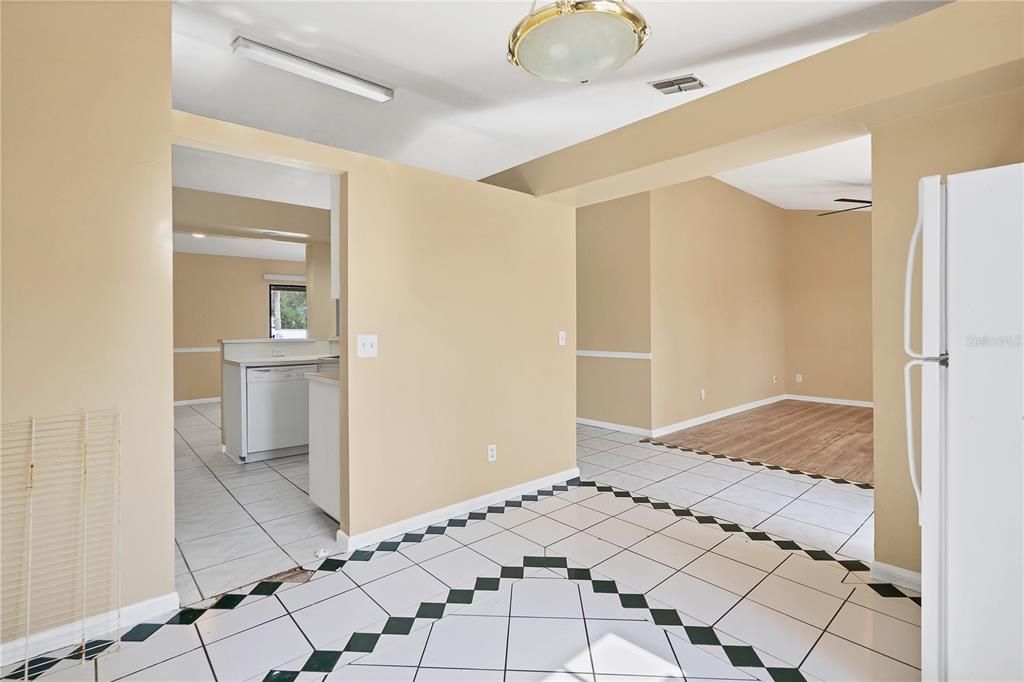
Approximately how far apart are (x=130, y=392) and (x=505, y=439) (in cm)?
224

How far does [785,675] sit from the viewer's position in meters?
1.82

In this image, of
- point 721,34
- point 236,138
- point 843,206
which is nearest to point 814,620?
point 721,34

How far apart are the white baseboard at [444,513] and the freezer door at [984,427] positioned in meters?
2.43

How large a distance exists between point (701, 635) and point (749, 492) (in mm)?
2023

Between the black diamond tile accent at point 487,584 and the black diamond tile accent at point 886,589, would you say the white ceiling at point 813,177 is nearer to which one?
the black diamond tile accent at point 886,589

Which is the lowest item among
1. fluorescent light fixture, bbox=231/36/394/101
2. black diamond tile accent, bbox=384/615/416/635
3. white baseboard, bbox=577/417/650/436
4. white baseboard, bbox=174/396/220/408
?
black diamond tile accent, bbox=384/615/416/635

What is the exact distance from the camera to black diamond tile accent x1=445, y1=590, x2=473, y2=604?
7.57 feet

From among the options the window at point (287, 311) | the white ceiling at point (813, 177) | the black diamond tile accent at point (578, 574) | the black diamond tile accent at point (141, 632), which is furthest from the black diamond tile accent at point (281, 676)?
the window at point (287, 311)

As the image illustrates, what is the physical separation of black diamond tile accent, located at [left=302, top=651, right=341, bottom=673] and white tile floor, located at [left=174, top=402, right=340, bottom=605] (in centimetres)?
79

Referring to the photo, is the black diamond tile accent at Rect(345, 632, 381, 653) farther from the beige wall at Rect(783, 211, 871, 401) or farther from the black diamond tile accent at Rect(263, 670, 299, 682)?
the beige wall at Rect(783, 211, 871, 401)

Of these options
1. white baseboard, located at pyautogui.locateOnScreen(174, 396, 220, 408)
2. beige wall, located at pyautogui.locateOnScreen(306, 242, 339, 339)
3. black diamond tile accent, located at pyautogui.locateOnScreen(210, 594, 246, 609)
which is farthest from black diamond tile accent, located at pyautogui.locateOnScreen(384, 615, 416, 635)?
white baseboard, located at pyautogui.locateOnScreen(174, 396, 220, 408)

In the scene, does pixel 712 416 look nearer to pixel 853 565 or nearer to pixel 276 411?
pixel 853 565

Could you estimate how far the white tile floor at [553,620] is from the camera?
1.86 meters

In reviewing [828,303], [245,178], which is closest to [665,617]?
[245,178]
